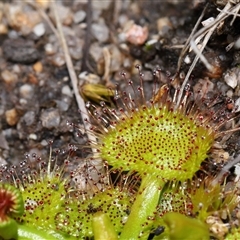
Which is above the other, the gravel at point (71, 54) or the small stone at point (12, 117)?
the gravel at point (71, 54)

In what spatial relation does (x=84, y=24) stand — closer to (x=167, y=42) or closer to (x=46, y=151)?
(x=167, y=42)

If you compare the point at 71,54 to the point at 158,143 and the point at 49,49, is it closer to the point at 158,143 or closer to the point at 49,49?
the point at 49,49

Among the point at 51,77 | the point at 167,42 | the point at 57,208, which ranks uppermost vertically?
the point at 167,42

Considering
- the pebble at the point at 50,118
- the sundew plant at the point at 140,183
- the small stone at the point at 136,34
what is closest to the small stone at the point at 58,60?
the pebble at the point at 50,118

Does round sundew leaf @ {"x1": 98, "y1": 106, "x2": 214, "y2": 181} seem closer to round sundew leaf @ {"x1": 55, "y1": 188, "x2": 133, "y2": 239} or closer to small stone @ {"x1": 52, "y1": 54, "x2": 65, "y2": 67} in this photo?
round sundew leaf @ {"x1": 55, "y1": 188, "x2": 133, "y2": 239}

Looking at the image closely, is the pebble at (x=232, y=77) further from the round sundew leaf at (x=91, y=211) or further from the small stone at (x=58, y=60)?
the small stone at (x=58, y=60)

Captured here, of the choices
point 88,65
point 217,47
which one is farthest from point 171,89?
point 88,65

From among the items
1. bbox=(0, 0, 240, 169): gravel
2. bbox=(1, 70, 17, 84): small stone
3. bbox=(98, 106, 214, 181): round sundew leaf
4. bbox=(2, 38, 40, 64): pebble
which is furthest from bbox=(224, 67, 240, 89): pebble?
bbox=(1, 70, 17, 84): small stone
